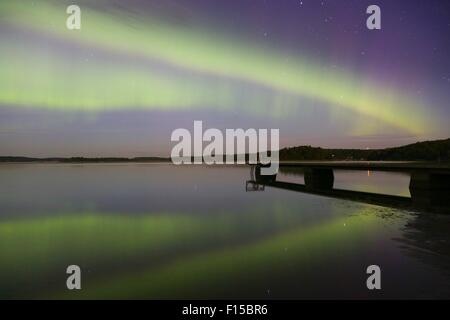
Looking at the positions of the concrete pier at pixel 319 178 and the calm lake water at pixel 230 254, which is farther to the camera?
the concrete pier at pixel 319 178

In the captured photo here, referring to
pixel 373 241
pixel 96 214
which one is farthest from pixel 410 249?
pixel 96 214

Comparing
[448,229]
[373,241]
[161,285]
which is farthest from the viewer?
[448,229]

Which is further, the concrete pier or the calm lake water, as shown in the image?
→ the concrete pier

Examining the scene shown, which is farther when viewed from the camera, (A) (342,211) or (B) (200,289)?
(A) (342,211)

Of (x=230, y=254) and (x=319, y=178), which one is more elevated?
(x=319, y=178)

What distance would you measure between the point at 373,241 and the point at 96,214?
2094 cm

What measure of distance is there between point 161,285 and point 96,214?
2003 centimetres

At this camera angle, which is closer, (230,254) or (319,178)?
(230,254)

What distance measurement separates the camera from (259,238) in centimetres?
1870
